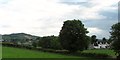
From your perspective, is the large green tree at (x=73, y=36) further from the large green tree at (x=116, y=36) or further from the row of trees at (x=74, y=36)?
the large green tree at (x=116, y=36)

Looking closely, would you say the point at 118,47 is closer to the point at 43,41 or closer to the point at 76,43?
the point at 76,43

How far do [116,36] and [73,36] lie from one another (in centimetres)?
1952

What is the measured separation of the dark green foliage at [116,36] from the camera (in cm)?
7844

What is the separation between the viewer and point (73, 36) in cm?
9575

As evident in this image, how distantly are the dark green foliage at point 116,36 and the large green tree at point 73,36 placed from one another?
16.0 m

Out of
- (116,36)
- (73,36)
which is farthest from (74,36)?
(116,36)

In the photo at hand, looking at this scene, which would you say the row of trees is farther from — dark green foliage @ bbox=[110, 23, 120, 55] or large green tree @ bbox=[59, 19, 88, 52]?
dark green foliage @ bbox=[110, 23, 120, 55]

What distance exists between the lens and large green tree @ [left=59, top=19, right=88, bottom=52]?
9431 cm

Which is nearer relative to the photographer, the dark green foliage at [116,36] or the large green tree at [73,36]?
the dark green foliage at [116,36]

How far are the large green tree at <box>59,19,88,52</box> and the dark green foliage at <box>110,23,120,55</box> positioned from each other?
1602 centimetres

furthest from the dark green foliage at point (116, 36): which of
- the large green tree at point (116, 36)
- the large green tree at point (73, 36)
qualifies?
the large green tree at point (73, 36)

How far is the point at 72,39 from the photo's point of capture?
95750mm

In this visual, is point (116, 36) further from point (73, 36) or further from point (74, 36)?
point (73, 36)

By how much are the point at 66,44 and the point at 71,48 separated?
1981 mm
